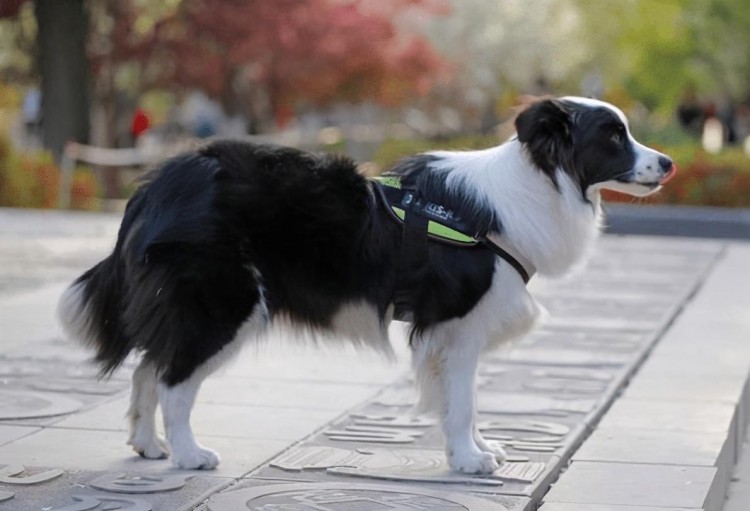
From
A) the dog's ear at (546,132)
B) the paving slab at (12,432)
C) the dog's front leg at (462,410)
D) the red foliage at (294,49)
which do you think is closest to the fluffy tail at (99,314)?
the paving slab at (12,432)

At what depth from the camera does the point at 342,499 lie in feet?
17.5

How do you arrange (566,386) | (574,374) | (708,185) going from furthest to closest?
(708,185), (574,374), (566,386)

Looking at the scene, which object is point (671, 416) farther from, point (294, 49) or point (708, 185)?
point (294, 49)

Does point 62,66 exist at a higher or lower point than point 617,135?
higher

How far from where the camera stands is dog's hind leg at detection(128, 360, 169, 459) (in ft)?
19.3

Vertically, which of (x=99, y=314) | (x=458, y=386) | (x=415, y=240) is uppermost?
(x=415, y=240)

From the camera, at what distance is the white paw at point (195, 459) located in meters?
5.72

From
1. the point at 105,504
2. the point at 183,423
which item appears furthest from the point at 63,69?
the point at 105,504

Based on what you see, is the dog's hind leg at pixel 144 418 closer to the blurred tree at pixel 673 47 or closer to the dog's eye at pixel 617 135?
the dog's eye at pixel 617 135

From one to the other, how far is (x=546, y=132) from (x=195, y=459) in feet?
6.63

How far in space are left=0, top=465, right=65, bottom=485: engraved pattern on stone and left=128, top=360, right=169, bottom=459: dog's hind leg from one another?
0.41 meters

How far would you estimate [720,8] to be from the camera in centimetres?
4375

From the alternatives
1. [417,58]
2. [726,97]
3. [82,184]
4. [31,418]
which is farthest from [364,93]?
[726,97]

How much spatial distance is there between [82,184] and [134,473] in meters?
14.2
